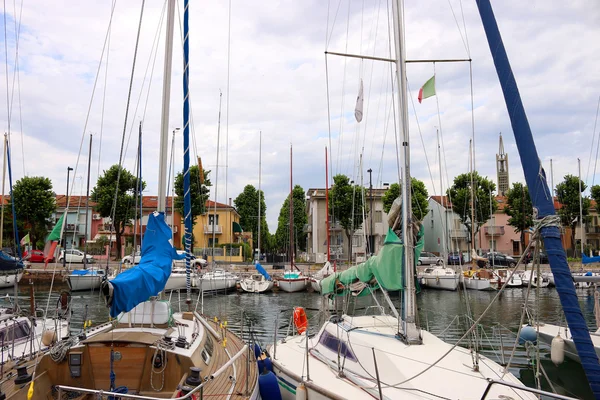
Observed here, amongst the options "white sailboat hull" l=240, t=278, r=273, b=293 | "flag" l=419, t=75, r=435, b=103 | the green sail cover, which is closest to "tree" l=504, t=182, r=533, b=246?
"white sailboat hull" l=240, t=278, r=273, b=293

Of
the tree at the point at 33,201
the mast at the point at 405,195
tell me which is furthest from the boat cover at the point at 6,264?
the tree at the point at 33,201

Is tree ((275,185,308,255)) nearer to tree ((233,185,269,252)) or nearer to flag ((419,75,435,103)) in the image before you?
tree ((233,185,269,252))

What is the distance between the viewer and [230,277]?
125 ft

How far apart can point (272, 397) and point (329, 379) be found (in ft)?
3.99

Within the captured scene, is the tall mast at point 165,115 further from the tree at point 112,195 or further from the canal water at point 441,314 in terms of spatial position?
the tree at point 112,195

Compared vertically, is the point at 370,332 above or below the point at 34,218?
below

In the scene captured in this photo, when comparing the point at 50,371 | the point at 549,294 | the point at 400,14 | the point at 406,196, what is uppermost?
the point at 400,14

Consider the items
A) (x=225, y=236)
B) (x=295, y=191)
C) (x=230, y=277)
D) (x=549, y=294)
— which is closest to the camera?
(x=549, y=294)

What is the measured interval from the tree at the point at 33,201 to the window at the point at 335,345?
153ft

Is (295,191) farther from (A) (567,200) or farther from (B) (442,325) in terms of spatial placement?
(B) (442,325)

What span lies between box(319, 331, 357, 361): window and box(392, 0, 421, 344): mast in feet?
4.36

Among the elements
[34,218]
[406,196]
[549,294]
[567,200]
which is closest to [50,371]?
[406,196]

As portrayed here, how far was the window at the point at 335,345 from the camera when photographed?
943cm

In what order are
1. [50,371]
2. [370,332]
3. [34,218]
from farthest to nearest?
[34,218] < [370,332] < [50,371]
